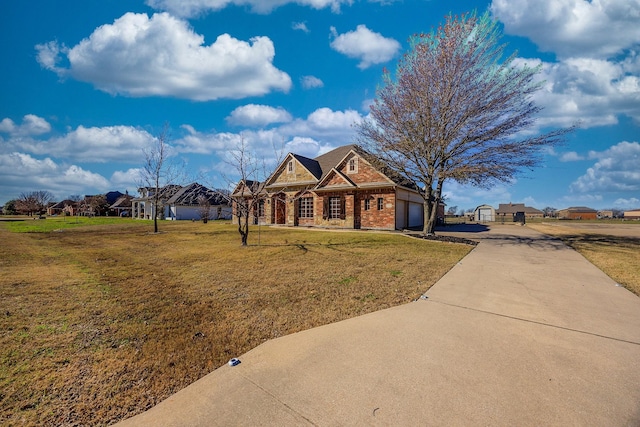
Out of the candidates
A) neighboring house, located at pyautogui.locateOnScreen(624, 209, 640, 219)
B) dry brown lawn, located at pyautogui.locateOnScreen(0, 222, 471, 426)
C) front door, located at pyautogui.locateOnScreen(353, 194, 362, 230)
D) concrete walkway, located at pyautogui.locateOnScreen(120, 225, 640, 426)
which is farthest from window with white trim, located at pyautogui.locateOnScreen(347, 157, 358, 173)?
neighboring house, located at pyautogui.locateOnScreen(624, 209, 640, 219)

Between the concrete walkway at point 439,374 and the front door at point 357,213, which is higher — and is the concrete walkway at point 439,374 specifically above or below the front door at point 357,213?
below

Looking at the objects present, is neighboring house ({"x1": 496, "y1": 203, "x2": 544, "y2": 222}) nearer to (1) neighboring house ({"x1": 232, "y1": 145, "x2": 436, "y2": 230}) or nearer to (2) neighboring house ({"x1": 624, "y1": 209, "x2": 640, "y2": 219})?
(2) neighboring house ({"x1": 624, "y1": 209, "x2": 640, "y2": 219})

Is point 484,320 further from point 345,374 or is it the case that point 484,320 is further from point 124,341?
point 124,341

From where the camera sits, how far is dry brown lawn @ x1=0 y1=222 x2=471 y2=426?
2869 millimetres

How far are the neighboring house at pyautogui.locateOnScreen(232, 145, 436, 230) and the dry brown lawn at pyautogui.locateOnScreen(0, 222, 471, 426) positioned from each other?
10.8 meters

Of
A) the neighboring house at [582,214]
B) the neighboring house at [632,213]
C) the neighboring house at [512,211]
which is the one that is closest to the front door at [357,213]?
the neighboring house at [512,211]

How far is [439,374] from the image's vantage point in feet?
10.0

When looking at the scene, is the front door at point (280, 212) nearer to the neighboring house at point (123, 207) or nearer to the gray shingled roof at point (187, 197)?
the gray shingled roof at point (187, 197)

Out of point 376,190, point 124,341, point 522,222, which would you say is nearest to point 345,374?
point 124,341

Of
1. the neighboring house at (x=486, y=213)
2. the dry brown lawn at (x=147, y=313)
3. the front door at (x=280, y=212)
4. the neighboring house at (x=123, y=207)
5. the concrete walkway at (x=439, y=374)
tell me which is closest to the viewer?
the concrete walkway at (x=439, y=374)

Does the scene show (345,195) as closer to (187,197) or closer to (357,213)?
(357,213)

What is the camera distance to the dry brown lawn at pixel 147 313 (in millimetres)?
2869

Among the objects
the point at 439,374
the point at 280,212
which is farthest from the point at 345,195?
the point at 439,374

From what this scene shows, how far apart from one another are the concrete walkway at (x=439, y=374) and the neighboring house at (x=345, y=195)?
50.4 ft
